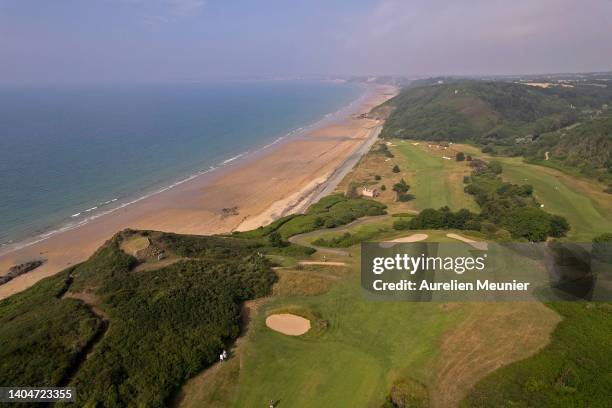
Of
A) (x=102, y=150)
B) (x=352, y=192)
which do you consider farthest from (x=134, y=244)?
(x=102, y=150)

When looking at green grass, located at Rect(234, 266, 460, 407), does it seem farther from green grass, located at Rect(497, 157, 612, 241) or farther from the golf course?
green grass, located at Rect(497, 157, 612, 241)

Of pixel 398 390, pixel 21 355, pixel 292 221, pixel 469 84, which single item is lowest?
pixel 292 221

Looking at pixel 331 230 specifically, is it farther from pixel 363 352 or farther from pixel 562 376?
pixel 562 376

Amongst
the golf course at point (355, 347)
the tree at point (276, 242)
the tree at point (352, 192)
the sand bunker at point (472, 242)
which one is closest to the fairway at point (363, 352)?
the golf course at point (355, 347)

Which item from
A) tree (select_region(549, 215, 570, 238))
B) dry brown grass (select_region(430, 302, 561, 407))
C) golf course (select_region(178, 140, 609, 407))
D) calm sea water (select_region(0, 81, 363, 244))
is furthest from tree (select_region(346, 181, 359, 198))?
dry brown grass (select_region(430, 302, 561, 407))

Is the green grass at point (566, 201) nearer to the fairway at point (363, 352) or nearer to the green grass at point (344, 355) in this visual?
the fairway at point (363, 352)

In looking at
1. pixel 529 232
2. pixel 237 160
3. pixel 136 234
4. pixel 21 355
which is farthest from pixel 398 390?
pixel 237 160

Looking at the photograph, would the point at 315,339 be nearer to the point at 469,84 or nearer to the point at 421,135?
the point at 421,135
